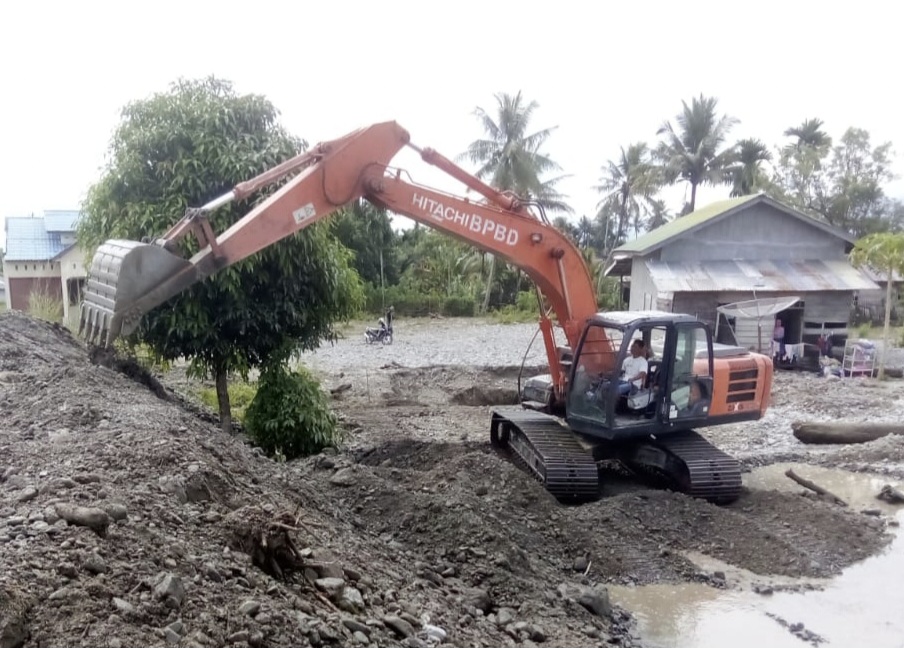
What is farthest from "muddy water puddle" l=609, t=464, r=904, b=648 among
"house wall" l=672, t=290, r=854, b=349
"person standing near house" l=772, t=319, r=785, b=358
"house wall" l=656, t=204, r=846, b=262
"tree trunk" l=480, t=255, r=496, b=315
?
"tree trunk" l=480, t=255, r=496, b=315

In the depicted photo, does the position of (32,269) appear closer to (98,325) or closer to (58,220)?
(58,220)

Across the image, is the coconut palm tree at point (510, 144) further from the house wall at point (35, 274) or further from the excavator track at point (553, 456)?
the excavator track at point (553, 456)

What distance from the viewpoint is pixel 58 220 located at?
26391 millimetres

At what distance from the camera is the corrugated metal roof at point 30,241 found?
25.1m

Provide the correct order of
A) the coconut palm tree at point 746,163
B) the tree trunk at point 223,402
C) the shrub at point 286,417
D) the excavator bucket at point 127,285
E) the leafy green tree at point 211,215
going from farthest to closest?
the coconut palm tree at point 746,163
the tree trunk at point 223,402
the shrub at point 286,417
the leafy green tree at point 211,215
the excavator bucket at point 127,285

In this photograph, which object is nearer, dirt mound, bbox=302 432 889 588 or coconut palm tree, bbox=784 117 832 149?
dirt mound, bbox=302 432 889 588

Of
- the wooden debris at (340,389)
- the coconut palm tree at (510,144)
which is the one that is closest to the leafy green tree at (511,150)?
the coconut palm tree at (510,144)

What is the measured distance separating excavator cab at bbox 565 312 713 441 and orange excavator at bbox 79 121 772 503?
0.01 metres

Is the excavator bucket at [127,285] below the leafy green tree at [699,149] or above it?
below

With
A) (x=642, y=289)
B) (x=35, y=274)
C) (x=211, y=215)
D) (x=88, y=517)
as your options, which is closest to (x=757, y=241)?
(x=642, y=289)

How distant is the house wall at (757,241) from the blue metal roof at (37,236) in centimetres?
1836

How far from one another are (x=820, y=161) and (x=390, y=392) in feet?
87.5

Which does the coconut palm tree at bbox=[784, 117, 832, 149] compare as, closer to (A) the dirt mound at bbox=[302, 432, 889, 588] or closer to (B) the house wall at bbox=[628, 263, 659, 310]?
(B) the house wall at bbox=[628, 263, 659, 310]

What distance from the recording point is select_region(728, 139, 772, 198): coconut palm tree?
37531 mm
